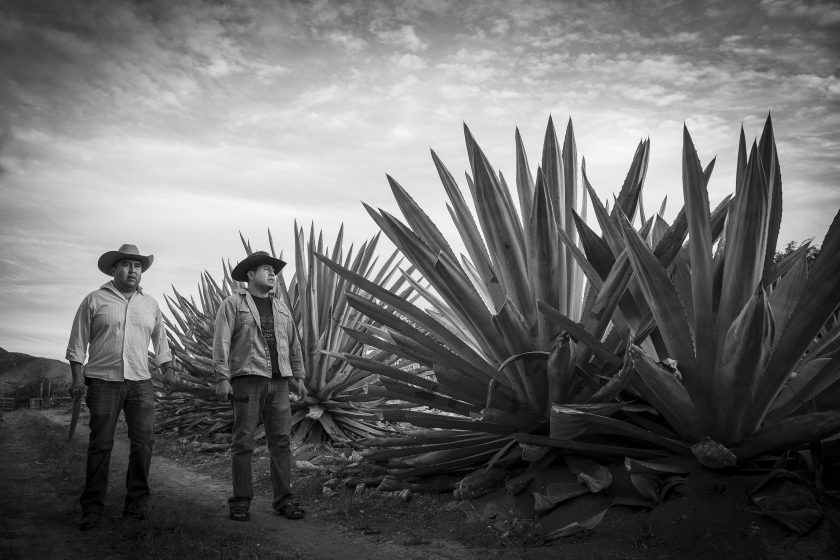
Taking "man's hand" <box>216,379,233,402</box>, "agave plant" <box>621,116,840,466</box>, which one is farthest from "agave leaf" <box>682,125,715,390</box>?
"man's hand" <box>216,379,233,402</box>

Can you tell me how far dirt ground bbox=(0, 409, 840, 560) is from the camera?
6.70ft

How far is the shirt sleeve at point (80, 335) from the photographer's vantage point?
11.2 ft

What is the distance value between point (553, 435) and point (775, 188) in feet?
4.23

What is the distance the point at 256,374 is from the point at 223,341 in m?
0.28

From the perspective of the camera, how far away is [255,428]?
3.65 meters

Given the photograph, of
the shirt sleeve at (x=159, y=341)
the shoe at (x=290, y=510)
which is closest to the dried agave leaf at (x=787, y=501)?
the shoe at (x=290, y=510)

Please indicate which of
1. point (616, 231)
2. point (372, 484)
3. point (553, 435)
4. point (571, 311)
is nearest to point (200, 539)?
point (372, 484)

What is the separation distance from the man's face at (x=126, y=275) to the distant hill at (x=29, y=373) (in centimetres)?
2236

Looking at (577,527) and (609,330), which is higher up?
(609,330)

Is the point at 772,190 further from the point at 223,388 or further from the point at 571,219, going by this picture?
the point at 223,388

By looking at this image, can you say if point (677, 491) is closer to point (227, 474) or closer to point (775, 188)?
point (775, 188)

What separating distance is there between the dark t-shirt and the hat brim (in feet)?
2.29

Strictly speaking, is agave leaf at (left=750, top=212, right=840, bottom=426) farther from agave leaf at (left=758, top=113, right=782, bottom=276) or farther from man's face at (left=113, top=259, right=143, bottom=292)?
man's face at (left=113, top=259, right=143, bottom=292)

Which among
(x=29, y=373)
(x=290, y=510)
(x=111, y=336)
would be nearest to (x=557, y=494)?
(x=290, y=510)
